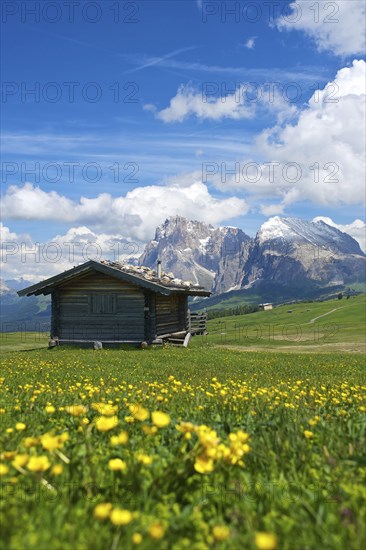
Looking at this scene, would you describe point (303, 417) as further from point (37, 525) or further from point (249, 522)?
point (37, 525)

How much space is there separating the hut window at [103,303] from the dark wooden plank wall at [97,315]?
20 centimetres

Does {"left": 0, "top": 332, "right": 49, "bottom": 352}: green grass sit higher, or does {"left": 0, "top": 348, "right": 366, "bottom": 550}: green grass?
{"left": 0, "top": 348, "right": 366, "bottom": 550}: green grass

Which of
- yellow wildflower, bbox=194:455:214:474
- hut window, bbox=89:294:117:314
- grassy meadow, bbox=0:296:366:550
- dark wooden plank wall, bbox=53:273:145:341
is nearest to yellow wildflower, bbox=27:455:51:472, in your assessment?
grassy meadow, bbox=0:296:366:550

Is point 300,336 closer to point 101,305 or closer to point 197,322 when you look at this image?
point 197,322

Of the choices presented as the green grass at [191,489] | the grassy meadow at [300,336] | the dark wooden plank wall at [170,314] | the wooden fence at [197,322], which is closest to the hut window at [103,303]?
the dark wooden plank wall at [170,314]

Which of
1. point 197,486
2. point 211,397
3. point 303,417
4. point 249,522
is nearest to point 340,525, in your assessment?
point 249,522

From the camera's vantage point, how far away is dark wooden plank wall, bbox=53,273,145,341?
29.3m

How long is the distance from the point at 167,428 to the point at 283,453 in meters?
1.16

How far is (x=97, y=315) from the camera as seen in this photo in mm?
29828

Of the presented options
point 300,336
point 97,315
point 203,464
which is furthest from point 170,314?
point 203,464

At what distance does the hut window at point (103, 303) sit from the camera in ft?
97.4

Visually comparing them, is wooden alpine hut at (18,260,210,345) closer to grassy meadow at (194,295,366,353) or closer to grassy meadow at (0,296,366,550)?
grassy meadow at (194,295,366,353)

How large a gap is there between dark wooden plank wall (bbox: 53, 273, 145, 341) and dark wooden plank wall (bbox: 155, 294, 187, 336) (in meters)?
2.14

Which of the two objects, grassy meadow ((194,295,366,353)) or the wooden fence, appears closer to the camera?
grassy meadow ((194,295,366,353))
